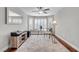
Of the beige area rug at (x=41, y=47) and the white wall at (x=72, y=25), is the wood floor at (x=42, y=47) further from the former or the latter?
the white wall at (x=72, y=25)

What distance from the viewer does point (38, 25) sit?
12.1 meters

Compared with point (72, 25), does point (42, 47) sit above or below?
below

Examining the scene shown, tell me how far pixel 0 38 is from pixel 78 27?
2.97 meters

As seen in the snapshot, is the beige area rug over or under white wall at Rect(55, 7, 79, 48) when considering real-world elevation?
under

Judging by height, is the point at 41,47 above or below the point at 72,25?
below

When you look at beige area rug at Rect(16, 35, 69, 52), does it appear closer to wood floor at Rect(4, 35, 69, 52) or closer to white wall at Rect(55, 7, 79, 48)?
wood floor at Rect(4, 35, 69, 52)

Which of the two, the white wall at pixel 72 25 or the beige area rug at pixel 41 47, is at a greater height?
the white wall at pixel 72 25

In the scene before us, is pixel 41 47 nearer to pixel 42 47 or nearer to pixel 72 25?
pixel 42 47

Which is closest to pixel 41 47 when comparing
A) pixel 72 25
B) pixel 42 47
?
pixel 42 47

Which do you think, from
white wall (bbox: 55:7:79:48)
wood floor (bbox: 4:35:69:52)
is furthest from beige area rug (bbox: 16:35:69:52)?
white wall (bbox: 55:7:79:48)

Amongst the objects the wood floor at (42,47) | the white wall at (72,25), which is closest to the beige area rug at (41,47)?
the wood floor at (42,47)
